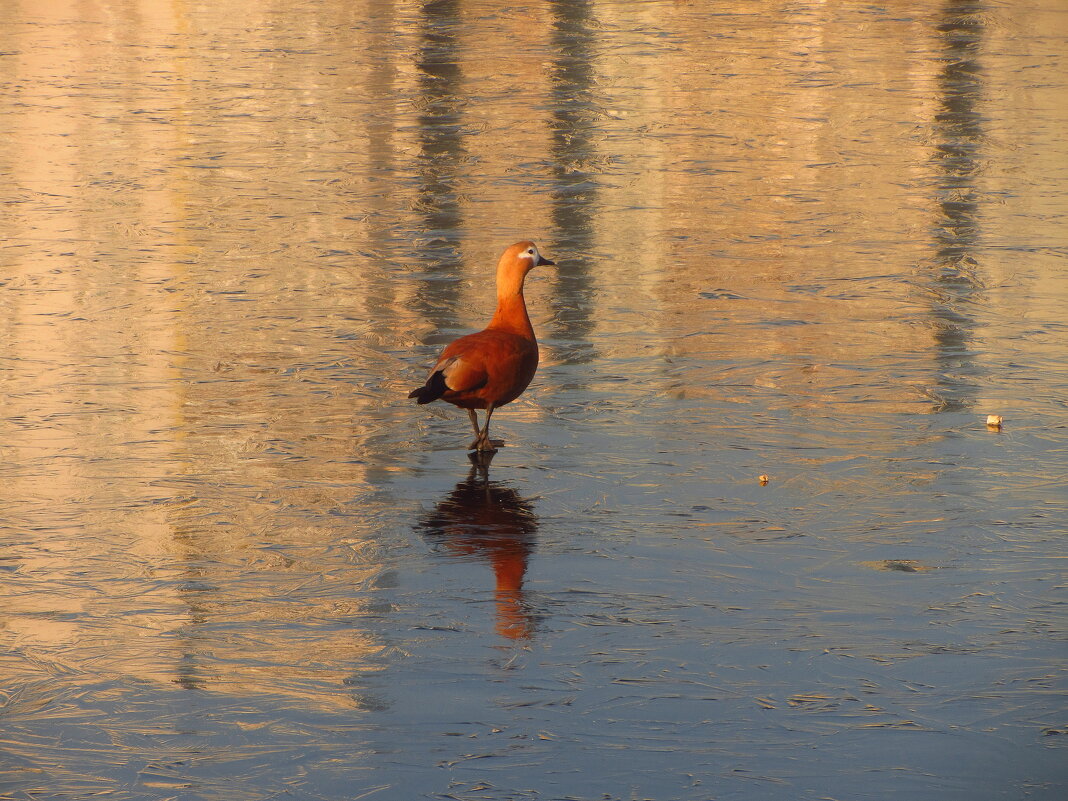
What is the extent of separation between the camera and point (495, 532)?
620 centimetres

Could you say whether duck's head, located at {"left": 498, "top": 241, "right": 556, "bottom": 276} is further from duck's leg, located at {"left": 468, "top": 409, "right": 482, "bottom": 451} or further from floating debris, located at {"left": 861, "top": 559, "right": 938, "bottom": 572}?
floating debris, located at {"left": 861, "top": 559, "right": 938, "bottom": 572}

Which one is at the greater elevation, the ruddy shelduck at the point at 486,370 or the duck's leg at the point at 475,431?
the ruddy shelduck at the point at 486,370

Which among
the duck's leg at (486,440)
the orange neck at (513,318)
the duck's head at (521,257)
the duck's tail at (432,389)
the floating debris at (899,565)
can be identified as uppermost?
the duck's head at (521,257)

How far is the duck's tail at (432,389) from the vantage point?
6.92 m

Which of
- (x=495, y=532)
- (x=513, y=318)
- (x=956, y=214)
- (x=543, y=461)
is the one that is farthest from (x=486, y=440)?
(x=956, y=214)

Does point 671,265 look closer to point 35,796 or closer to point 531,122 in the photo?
point 531,122

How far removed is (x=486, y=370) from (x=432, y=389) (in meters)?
0.25

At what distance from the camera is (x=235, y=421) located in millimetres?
7457

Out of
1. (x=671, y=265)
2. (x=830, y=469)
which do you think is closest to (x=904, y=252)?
(x=671, y=265)

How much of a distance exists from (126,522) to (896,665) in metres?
2.93

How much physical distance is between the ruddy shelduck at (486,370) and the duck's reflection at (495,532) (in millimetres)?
309

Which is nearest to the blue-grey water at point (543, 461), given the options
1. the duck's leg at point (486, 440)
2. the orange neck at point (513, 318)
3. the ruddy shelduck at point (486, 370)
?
the duck's leg at point (486, 440)

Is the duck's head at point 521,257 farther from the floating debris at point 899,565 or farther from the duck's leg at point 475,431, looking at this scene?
the floating debris at point 899,565

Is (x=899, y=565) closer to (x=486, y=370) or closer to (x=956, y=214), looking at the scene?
(x=486, y=370)
